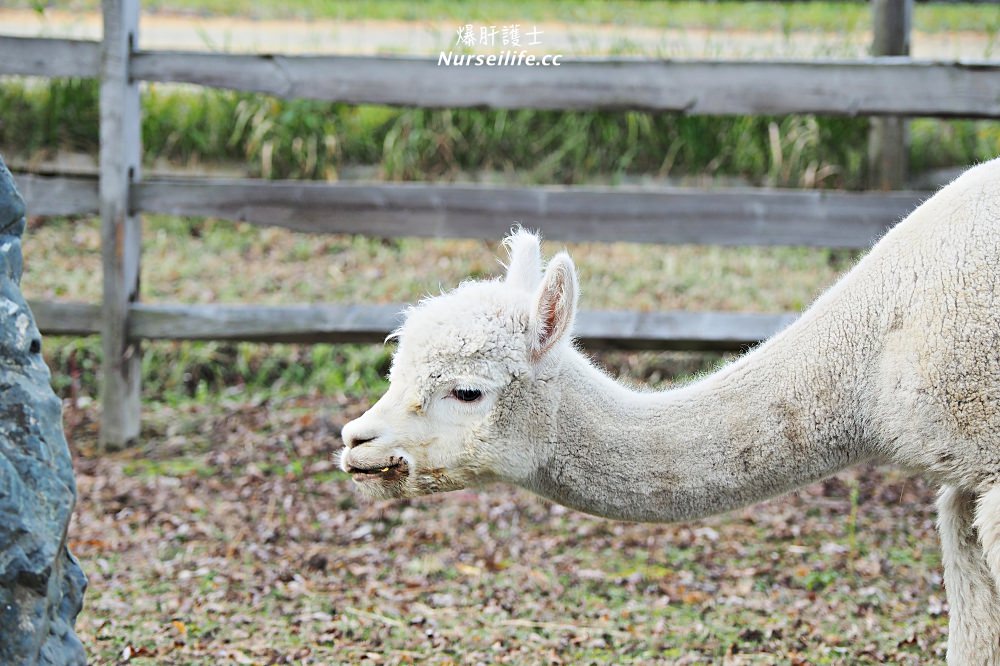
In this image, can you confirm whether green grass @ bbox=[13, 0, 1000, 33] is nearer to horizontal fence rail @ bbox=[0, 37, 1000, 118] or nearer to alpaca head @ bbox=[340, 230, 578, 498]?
horizontal fence rail @ bbox=[0, 37, 1000, 118]

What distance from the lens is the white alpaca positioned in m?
3.01

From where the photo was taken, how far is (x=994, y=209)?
3.12 metres

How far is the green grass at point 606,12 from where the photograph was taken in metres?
12.1

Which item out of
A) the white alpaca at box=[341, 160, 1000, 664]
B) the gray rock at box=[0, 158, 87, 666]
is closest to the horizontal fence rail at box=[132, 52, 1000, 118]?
the white alpaca at box=[341, 160, 1000, 664]

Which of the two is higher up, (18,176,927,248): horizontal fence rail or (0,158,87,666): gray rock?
(18,176,927,248): horizontal fence rail

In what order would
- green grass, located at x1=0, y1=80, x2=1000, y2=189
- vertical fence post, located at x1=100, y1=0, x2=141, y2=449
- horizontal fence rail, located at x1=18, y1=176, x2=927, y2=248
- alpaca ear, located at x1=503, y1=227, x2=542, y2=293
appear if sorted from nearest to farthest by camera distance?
alpaca ear, located at x1=503, y1=227, x2=542, y2=293 < horizontal fence rail, located at x1=18, y1=176, x2=927, y2=248 < vertical fence post, located at x1=100, y1=0, x2=141, y2=449 < green grass, located at x1=0, y1=80, x2=1000, y2=189

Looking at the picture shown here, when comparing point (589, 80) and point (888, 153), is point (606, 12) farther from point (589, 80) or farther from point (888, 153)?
A: point (589, 80)

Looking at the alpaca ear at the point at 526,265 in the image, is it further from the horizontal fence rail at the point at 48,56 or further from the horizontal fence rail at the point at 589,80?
the horizontal fence rail at the point at 48,56

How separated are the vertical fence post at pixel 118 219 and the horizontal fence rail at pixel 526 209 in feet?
0.43

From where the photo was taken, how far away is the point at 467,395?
3.09m

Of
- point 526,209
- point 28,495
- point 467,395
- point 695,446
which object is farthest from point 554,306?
point 526,209

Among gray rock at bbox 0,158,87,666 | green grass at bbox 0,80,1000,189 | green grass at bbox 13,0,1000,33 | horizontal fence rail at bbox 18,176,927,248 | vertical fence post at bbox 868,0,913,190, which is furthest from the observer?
green grass at bbox 13,0,1000,33

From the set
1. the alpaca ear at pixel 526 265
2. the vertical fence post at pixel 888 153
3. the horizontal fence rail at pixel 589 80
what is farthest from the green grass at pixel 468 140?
the alpaca ear at pixel 526 265

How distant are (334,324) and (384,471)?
135 inches
